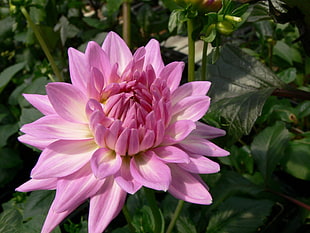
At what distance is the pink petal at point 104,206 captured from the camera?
0.44m

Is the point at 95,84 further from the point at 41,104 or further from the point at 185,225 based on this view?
the point at 185,225

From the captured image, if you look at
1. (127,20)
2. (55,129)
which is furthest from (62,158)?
(127,20)

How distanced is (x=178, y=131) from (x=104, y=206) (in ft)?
0.45

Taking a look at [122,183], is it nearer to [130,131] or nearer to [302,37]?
[130,131]

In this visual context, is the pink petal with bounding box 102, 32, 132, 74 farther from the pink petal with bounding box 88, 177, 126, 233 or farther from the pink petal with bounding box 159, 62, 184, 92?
the pink petal with bounding box 88, 177, 126, 233

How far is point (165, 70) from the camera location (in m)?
0.52

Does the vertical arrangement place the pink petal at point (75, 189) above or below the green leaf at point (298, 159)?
above

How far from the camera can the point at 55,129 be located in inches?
18.8

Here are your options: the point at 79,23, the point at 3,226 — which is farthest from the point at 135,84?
the point at 79,23

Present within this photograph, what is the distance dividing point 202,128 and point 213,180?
236mm

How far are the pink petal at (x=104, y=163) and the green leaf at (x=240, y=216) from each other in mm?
435

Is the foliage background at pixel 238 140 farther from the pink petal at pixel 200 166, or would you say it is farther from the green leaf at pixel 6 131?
the pink petal at pixel 200 166

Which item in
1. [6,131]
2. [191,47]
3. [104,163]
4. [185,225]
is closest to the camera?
[104,163]

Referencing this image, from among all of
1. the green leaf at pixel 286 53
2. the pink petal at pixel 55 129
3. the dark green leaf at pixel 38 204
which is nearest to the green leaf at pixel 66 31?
the dark green leaf at pixel 38 204
